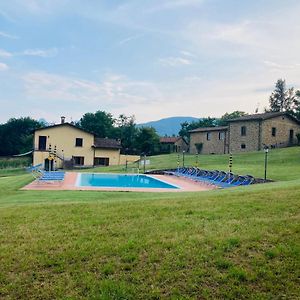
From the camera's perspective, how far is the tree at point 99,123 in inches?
2564

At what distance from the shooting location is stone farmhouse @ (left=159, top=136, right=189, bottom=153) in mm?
61225

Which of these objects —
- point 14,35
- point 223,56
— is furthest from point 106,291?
point 14,35

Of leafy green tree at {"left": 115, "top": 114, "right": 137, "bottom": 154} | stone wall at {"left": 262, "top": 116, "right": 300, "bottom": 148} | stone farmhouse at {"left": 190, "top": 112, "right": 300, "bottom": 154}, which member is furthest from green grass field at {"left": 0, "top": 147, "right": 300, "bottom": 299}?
leafy green tree at {"left": 115, "top": 114, "right": 137, "bottom": 154}

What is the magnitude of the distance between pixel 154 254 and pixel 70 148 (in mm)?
41966

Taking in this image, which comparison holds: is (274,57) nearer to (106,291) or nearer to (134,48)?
(134,48)

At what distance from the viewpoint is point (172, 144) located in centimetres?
6412

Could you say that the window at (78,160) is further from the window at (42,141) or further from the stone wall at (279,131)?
the stone wall at (279,131)

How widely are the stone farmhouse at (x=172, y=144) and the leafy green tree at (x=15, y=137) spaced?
21.1 meters

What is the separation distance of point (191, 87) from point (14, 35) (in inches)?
534

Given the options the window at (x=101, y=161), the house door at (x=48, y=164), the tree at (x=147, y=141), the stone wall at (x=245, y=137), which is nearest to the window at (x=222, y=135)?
the stone wall at (x=245, y=137)

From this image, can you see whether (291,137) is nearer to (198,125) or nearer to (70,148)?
(70,148)

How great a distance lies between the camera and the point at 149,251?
4984mm

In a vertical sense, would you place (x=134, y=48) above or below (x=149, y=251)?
above

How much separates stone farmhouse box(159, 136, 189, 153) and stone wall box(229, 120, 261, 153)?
16.3 metres
